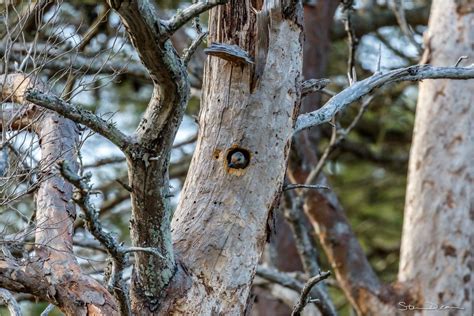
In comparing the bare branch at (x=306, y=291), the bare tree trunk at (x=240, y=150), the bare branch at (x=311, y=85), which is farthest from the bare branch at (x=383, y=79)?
the bare branch at (x=306, y=291)

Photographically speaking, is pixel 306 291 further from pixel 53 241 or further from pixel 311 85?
pixel 53 241

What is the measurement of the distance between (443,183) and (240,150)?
2.71 metres

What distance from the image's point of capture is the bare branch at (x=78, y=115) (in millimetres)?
1970

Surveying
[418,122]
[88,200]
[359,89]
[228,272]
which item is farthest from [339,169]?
[88,200]

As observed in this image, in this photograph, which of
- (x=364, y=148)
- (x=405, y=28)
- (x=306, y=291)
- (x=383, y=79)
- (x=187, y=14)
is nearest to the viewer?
(x=187, y=14)

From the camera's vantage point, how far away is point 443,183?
16.5ft

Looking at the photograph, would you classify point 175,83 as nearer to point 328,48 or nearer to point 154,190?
point 154,190

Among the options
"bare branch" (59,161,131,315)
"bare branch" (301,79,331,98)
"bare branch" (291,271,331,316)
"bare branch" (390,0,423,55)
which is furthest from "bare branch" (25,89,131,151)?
"bare branch" (390,0,423,55)

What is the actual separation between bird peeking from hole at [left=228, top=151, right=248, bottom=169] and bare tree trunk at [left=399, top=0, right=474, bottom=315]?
2617 millimetres

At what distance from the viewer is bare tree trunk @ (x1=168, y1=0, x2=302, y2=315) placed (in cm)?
256

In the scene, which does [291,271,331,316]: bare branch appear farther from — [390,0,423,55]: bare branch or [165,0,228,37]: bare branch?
[390,0,423,55]: bare branch

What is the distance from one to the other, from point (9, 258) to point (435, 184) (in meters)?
3.11

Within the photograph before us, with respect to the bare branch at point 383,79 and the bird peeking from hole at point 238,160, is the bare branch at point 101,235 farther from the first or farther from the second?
the bare branch at point 383,79

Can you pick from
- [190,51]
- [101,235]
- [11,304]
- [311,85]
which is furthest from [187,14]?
[11,304]
